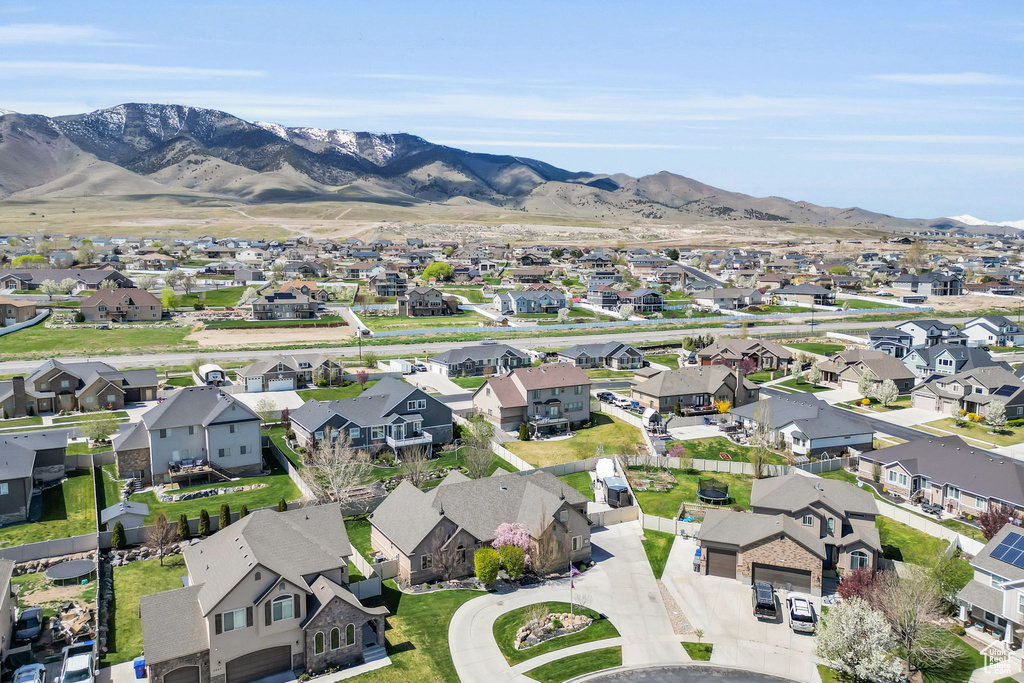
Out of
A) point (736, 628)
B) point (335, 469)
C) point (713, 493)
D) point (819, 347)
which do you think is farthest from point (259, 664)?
point (819, 347)

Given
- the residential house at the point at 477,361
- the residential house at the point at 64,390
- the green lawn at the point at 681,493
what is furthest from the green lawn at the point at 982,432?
the residential house at the point at 64,390

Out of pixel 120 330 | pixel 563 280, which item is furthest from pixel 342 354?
pixel 563 280

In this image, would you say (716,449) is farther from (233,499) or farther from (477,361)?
(233,499)

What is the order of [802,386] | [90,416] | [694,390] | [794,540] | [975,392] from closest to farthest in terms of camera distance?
[794,540]
[90,416]
[975,392]
[694,390]
[802,386]

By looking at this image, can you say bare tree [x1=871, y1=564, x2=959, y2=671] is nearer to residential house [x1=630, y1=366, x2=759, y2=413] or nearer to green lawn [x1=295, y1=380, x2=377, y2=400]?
residential house [x1=630, y1=366, x2=759, y2=413]

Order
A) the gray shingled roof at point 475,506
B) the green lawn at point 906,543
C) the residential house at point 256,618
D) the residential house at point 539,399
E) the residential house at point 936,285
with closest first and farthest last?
the residential house at point 256,618 → the gray shingled roof at point 475,506 → the green lawn at point 906,543 → the residential house at point 539,399 → the residential house at point 936,285

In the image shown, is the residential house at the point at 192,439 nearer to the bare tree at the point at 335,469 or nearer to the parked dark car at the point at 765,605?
the bare tree at the point at 335,469
